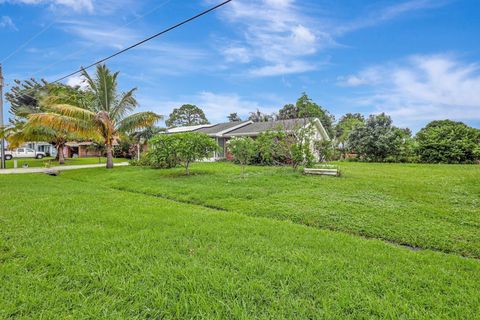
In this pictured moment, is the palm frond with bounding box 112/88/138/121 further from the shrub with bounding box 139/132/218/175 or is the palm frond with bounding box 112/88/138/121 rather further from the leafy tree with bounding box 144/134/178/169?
the shrub with bounding box 139/132/218/175

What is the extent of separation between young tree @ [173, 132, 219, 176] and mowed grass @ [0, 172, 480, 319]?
7.07 m

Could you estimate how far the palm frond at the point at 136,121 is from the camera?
1606 cm

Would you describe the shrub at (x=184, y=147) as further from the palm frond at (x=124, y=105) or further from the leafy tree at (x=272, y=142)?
the palm frond at (x=124, y=105)

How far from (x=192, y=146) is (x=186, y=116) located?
4208cm

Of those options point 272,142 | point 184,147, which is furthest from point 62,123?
point 272,142

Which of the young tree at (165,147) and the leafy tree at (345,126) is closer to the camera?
the young tree at (165,147)

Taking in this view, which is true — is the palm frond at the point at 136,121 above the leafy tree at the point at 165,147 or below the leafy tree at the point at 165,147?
above

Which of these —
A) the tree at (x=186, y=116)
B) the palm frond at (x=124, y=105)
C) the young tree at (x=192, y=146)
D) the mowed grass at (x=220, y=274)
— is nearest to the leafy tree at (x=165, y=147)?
the young tree at (x=192, y=146)

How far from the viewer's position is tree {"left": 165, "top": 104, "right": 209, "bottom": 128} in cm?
5159

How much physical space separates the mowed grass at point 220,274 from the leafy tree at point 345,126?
2156 cm

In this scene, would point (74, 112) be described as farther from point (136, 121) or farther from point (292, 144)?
point (292, 144)

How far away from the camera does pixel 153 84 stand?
1573cm

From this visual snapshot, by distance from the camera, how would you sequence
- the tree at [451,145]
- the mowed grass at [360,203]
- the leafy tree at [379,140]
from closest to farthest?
the mowed grass at [360,203] → the tree at [451,145] → the leafy tree at [379,140]

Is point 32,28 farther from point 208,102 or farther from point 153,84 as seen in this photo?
point 208,102
